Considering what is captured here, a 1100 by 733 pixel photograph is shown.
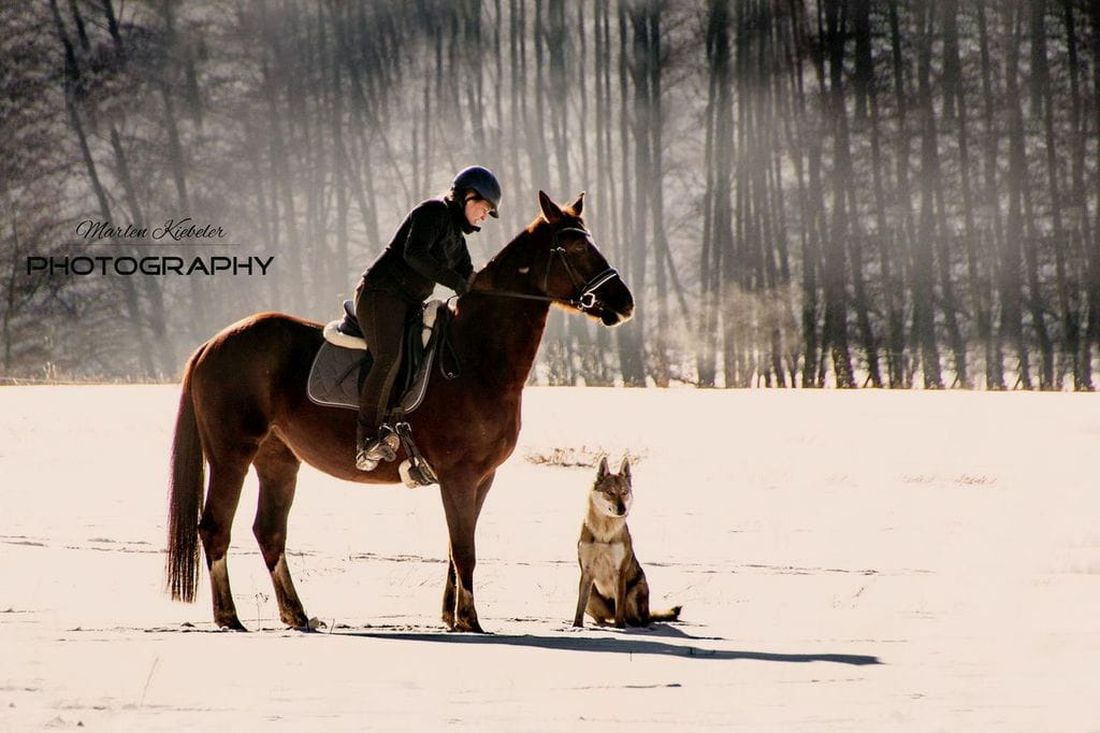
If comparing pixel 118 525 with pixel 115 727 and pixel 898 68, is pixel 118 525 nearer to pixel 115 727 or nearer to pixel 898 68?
pixel 115 727

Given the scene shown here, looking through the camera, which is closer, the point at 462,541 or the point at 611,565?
the point at 462,541

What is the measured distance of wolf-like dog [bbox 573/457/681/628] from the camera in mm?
9109

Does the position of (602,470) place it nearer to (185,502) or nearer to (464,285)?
(464,285)

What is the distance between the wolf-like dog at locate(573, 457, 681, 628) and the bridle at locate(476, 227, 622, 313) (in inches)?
55.7

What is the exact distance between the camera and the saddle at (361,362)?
8.46 m

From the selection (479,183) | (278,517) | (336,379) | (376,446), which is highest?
(479,183)

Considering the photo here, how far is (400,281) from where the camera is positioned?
8.52 m

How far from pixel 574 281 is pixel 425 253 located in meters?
0.86

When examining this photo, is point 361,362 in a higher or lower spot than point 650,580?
higher

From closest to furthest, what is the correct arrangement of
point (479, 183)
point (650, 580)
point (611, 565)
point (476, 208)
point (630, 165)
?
point (479, 183), point (476, 208), point (611, 565), point (650, 580), point (630, 165)

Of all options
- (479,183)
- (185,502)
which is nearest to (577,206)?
(479,183)

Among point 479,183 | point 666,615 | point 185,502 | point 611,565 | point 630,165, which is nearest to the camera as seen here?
point 479,183

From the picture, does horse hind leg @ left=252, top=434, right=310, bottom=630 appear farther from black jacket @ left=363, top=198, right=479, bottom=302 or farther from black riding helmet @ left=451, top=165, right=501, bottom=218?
black riding helmet @ left=451, top=165, right=501, bottom=218

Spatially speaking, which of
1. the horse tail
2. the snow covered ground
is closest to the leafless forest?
the snow covered ground
